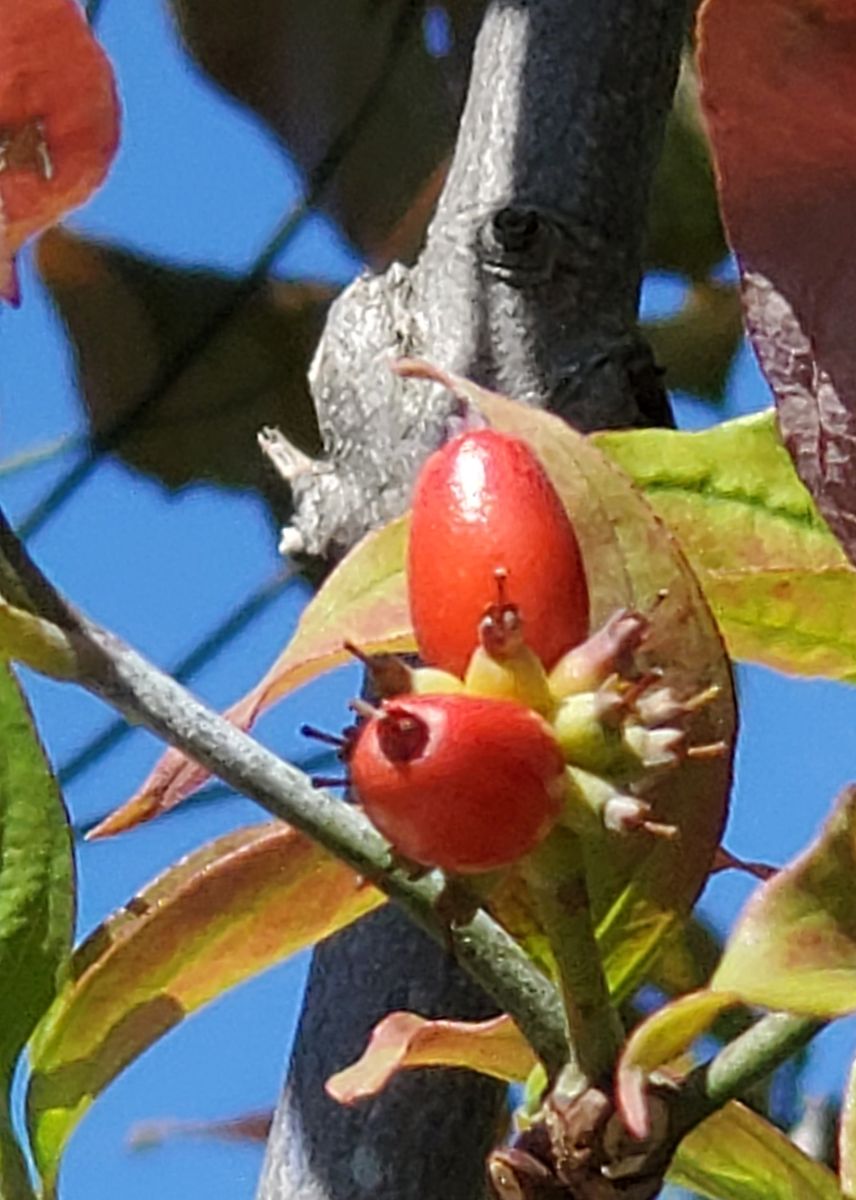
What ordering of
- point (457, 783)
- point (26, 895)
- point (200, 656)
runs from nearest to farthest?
point (457, 783)
point (26, 895)
point (200, 656)

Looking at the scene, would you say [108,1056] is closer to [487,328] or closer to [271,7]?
[487,328]

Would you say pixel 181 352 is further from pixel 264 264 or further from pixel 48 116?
pixel 48 116

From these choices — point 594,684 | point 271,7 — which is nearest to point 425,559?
point 594,684

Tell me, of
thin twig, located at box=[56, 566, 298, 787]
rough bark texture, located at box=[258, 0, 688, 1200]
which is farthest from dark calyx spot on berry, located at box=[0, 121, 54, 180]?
thin twig, located at box=[56, 566, 298, 787]

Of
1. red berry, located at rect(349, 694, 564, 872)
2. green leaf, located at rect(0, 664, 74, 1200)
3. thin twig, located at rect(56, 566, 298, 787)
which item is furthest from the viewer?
thin twig, located at rect(56, 566, 298, 787)

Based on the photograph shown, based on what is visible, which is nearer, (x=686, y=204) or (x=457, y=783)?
(x=457, y=783)

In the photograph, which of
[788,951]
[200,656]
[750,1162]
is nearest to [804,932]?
[788,951]

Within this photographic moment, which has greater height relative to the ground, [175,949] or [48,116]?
[48,116]

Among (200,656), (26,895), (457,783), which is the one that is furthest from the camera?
(200,656)

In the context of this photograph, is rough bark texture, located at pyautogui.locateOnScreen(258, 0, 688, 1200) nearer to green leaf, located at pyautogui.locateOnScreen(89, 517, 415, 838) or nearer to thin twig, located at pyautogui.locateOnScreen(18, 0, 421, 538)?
green leaf, located at pyautogui.locateOnScreen(89, 517, 415, 838)
